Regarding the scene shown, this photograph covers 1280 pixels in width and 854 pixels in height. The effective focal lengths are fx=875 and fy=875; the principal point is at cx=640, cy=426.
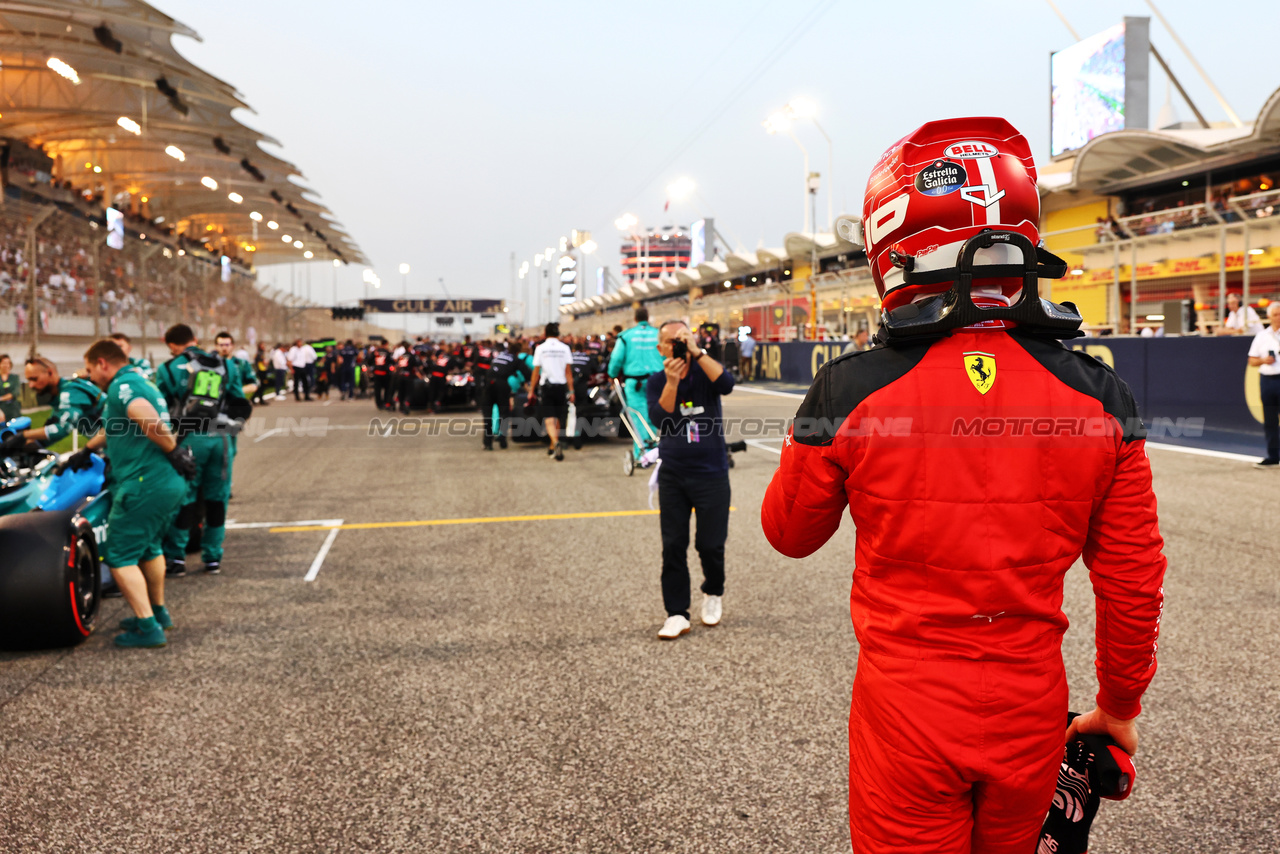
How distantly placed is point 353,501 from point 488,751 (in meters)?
6.34

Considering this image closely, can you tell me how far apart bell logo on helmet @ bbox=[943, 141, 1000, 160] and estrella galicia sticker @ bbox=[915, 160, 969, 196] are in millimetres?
23

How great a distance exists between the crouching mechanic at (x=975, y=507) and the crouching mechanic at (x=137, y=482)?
4301 millimetres

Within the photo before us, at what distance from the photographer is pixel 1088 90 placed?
37625 mm

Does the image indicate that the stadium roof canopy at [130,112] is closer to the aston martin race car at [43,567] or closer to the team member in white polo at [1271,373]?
the aston martin race car at [43,567]

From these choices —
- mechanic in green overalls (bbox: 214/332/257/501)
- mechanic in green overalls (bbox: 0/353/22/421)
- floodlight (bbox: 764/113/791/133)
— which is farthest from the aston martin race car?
floodlight (bbox: 764/113/791/133)

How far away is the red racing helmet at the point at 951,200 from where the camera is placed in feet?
5.16

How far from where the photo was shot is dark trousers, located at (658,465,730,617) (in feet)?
15.9

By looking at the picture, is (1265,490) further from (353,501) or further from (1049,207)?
(1049,207)

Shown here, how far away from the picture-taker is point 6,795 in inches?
125

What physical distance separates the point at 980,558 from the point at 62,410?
242 inches

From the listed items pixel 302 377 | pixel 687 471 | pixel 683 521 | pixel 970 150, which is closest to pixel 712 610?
pixel 683 521

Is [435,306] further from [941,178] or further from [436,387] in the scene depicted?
[941,178]
